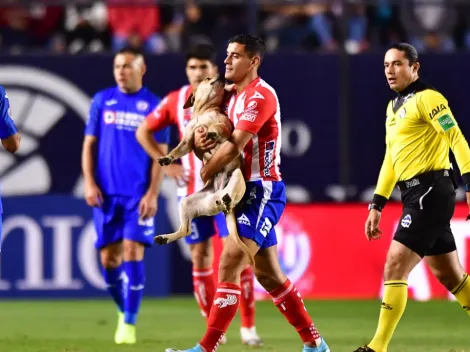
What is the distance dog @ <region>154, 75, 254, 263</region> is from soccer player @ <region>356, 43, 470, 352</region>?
109 centimetres

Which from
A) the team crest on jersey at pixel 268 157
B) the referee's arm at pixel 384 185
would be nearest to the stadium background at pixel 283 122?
the referee's arm at pixel 384 185

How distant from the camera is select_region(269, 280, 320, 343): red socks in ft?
25.5

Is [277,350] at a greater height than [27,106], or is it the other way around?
[27,106]

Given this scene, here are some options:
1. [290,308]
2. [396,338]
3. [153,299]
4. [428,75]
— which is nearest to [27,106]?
[153,299]

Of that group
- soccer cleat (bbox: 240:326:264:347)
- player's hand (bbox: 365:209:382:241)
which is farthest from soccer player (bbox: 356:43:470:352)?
soccer cleat (bbox: 240:326:264:347)

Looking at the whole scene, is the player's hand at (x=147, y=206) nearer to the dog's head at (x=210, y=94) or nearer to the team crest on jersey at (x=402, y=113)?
the dog's head at (x=210, y=94)

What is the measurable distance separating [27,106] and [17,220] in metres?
1.74

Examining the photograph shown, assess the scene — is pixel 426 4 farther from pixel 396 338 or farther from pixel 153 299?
pixel 396 338

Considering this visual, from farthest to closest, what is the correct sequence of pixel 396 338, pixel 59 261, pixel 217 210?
pixel 59 261, pixel 396 338, pixel 217 210

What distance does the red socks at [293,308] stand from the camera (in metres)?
7.77

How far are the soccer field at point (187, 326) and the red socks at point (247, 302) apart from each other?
0.20 metres

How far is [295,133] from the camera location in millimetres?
15156

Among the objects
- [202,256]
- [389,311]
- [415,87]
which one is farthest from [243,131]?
[202,256]

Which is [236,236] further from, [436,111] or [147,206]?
[147,206]
